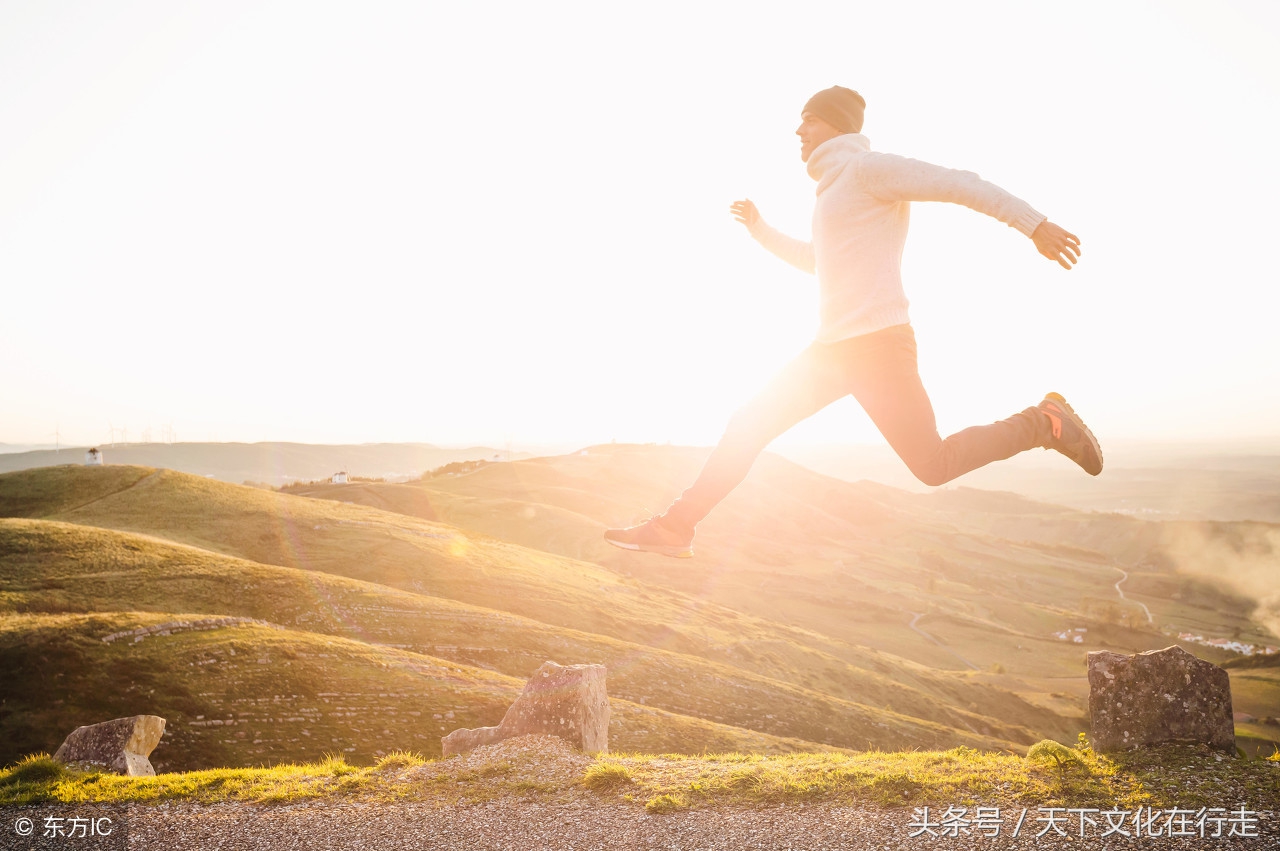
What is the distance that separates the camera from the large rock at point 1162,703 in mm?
7473

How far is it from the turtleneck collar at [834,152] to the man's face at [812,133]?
0.07 meters

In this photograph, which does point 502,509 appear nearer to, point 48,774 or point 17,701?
point 17,701

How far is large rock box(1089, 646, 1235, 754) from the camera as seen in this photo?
294 inches

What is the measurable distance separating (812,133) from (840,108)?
0.29 m

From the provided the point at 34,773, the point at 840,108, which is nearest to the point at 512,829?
the point at 840,108

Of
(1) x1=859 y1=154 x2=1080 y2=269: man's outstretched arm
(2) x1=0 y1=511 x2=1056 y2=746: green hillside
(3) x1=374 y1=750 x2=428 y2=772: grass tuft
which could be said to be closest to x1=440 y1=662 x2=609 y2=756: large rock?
(3) x1=374 y1=750 x2=428 y2=772: grass tuft

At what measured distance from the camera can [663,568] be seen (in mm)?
101938

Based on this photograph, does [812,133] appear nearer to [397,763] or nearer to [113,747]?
[397,763]

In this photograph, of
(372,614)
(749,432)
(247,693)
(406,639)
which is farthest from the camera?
(372,614)

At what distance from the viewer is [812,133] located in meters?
5.88

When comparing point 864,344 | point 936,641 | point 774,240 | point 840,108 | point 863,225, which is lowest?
point 936,641

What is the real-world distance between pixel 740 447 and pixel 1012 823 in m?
3.97

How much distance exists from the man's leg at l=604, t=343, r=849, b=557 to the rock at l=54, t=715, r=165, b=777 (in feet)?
35.9

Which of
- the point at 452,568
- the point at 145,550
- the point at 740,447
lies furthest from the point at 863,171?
the point at 452,568
